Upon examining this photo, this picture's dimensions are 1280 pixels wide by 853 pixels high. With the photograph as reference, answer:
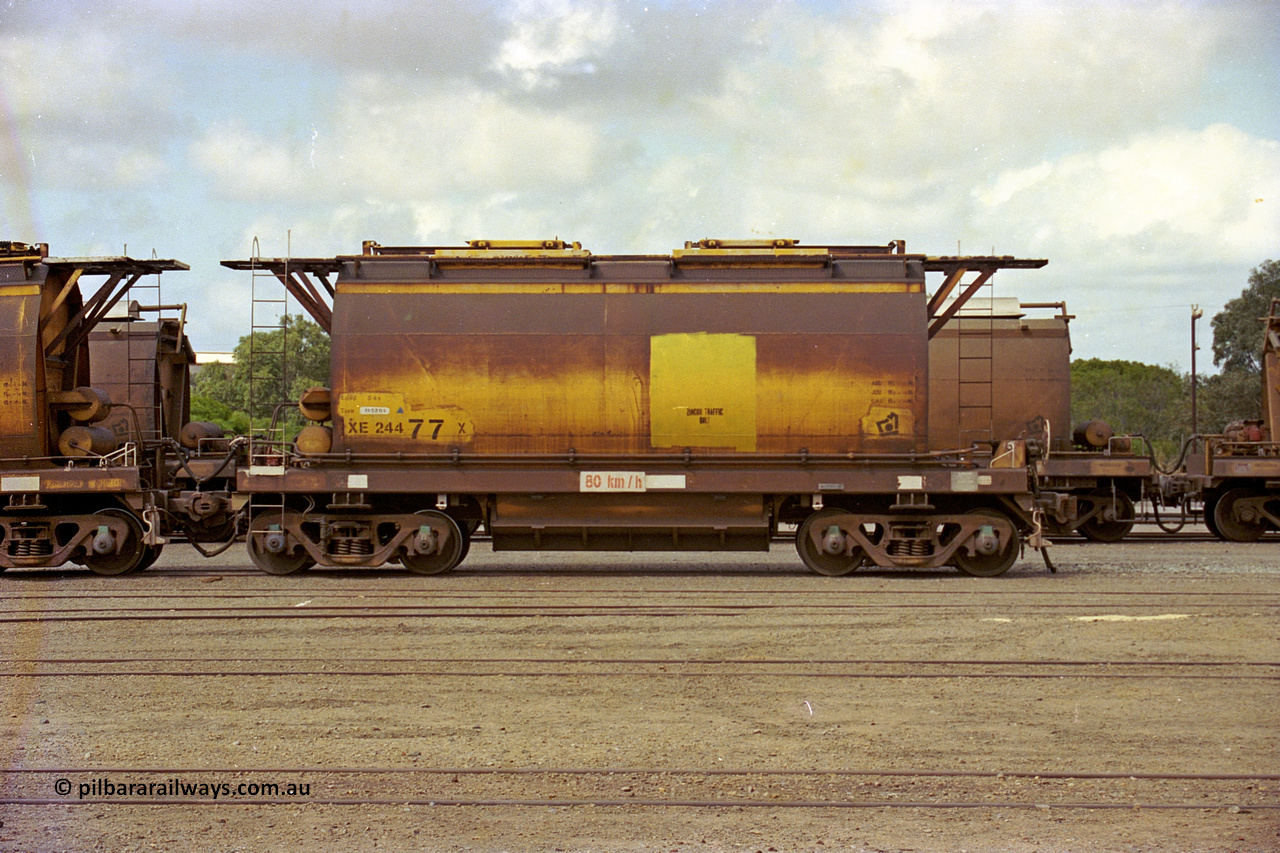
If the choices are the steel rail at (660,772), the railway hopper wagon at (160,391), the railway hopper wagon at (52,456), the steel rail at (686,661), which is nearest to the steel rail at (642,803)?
the steel rail at (660,772)

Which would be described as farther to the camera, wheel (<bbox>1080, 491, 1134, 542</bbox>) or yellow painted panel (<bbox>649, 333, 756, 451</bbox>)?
wheel (<bbox>1080, 491, 1134, 542</bbox>)

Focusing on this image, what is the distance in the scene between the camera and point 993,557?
49.0 ft

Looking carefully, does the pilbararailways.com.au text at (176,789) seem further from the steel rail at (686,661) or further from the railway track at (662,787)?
the steel rail at (686,661)

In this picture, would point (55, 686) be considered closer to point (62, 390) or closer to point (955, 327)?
point (62, 390)

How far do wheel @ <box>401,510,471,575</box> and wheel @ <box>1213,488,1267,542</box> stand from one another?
45.6ft

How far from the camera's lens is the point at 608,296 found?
14.9 meters

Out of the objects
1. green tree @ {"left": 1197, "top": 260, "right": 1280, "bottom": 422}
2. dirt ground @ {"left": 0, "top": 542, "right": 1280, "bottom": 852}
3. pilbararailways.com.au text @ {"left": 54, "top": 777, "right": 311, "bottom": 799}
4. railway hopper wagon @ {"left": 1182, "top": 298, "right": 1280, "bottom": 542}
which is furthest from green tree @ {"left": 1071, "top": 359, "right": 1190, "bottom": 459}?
pilbararailways.com.au text @ {"left": 54, "top": 777, "right": 311, "bottom": 799}

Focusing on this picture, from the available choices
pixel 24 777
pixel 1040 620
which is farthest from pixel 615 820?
pixel 1040 620

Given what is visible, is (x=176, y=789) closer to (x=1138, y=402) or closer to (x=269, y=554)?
(x=269, y=554)

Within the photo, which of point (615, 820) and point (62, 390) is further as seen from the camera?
point (62, 390)

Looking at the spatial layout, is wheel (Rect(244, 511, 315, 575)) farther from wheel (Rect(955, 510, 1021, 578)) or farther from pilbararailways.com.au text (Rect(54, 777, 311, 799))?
pilbararailways.com.au text (Rect(54, 777, 311, 799))

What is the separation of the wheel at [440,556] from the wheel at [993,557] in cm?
649

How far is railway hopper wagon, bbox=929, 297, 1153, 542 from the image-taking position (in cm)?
1959

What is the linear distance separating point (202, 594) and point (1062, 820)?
10410 millimetres
